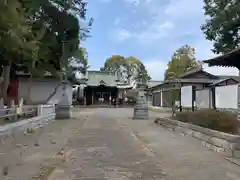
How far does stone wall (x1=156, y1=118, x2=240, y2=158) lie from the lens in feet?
32.6

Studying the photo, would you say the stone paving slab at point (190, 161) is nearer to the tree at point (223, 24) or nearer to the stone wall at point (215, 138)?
the stone wall at point (215, 138)

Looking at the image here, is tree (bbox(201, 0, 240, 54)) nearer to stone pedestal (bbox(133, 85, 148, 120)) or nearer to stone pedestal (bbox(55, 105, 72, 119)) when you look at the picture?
stone pedestal (bbox(133, 85, 148, 120))

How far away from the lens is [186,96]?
68.7 ft

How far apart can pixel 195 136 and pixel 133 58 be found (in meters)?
71.8

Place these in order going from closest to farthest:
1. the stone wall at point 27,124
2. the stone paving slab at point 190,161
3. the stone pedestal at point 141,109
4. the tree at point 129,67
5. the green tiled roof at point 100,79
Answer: the stone paving slab at point 190,161 → the stone wall at point 27,124 → the stone pedestal at point 141,109 → the green tiled roof at point 100,79 → the tree at point 129,67

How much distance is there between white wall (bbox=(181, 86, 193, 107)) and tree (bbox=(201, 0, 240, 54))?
430 inches

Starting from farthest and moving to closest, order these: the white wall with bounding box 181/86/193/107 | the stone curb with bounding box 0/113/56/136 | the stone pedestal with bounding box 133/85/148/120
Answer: the stone pedestal with bounding box 133/85/148/120 → the white wall with bounding box 181/86/193/107 → the stone curb with bounding box 0/113/56/136

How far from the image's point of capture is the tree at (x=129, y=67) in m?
83.1

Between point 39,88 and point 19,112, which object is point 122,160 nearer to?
point 19,112

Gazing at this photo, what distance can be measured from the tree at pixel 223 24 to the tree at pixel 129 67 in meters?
49.5

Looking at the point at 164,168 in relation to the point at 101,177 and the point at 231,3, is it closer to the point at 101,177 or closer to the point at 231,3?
the point at 101,177

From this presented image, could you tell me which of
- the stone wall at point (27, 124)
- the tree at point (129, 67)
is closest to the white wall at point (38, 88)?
the stone wall at point (27, 124)

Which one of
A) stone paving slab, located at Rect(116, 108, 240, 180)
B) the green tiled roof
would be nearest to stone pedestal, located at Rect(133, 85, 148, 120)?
stone paving slab, located at Rect(116, 108, 240, 180)

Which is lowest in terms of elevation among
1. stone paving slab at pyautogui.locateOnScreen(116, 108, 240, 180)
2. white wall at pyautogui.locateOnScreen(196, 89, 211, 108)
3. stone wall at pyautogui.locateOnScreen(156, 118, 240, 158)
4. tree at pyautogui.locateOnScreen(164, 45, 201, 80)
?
stone paving slab at pyautogui.locateOnScreen(116, 108, 240, 180)
